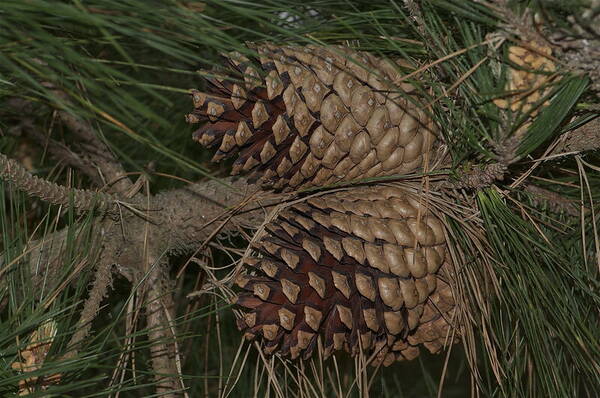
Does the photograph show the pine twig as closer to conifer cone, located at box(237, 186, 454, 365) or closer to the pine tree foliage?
the pine tree foliage

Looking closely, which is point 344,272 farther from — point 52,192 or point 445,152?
point 52,192

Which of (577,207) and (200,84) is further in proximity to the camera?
(200,84)

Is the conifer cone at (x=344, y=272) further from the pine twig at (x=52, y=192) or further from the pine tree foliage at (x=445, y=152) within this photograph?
the pine twig at (x=52, y=192)

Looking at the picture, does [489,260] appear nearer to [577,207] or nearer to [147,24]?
[577,207]

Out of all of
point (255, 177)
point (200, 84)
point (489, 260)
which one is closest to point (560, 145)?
point (489, 260)

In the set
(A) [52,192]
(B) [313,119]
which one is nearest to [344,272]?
(B) [313,119]

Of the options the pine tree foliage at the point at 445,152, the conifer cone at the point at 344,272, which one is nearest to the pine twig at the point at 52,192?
the pine tree foliage at the point at 445,152
